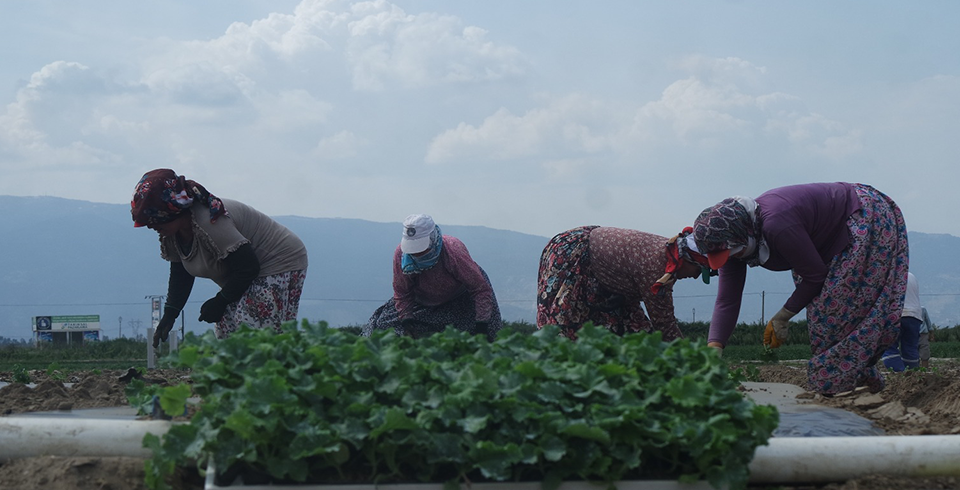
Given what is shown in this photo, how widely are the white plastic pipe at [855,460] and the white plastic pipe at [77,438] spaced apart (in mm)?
1931

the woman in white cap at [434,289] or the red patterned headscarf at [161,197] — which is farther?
the woman in white cap at [434,289]

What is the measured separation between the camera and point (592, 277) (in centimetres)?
532

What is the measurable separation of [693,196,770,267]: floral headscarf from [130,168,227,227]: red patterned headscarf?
2480 mm

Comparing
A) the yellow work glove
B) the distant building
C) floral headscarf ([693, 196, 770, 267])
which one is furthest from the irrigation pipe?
the distant building

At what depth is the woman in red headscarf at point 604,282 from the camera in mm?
5043

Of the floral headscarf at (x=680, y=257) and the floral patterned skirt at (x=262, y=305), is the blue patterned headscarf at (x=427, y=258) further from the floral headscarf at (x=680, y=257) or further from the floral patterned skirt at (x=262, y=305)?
the floral headscarf at (x=680, y=257)

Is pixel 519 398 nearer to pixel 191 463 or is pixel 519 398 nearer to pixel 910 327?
pixel 191 463

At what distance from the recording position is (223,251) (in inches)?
187

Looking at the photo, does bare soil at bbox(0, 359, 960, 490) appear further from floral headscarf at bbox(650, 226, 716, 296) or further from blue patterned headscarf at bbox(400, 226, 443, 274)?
blue patterned headscarf at bbox(400, 226, 443, 274)

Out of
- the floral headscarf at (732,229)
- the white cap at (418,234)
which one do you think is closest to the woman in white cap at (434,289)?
the white cap at (418,234)

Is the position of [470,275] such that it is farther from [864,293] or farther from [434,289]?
[864,293]

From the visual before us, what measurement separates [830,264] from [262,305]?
9.65 feet

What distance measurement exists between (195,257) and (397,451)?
2723mm

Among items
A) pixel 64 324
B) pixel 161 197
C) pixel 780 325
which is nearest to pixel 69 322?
pixel 64 324
